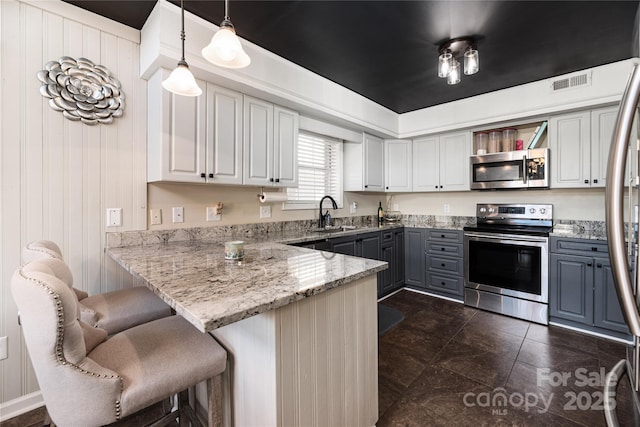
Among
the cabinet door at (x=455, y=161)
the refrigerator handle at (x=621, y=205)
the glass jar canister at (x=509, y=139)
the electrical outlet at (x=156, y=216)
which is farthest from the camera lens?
the cabinet door at (x=455, y=161)

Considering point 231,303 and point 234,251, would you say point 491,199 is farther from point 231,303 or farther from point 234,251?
point 231,303

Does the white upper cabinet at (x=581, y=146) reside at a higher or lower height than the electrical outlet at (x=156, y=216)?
higher

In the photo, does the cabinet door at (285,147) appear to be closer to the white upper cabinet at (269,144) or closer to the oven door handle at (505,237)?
the white upper cabinet at (269,144)

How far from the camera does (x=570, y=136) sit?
2934 millimetres

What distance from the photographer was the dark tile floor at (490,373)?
64.9 inches

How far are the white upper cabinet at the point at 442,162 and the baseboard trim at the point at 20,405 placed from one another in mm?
4215

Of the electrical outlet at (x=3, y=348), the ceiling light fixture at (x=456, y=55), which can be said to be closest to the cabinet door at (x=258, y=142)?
the ceiling light fixture at (x=456, y=55)

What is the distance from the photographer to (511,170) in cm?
325

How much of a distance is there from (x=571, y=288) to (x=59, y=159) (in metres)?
4.35

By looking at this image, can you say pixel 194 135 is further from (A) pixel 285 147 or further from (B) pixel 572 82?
(B) pixel 572 82

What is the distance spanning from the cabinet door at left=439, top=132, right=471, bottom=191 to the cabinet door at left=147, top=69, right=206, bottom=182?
3092mm

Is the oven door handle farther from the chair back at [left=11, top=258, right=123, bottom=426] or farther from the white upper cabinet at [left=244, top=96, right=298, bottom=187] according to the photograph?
the chair back at [left=11, top=258, right=123, bottom=426]

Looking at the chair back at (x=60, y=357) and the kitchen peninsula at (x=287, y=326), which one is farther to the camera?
the kitchen peninsula at (x=287, y=326)

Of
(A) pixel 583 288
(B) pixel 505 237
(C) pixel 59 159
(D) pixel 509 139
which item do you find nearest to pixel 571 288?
(A) pixel 583 288
